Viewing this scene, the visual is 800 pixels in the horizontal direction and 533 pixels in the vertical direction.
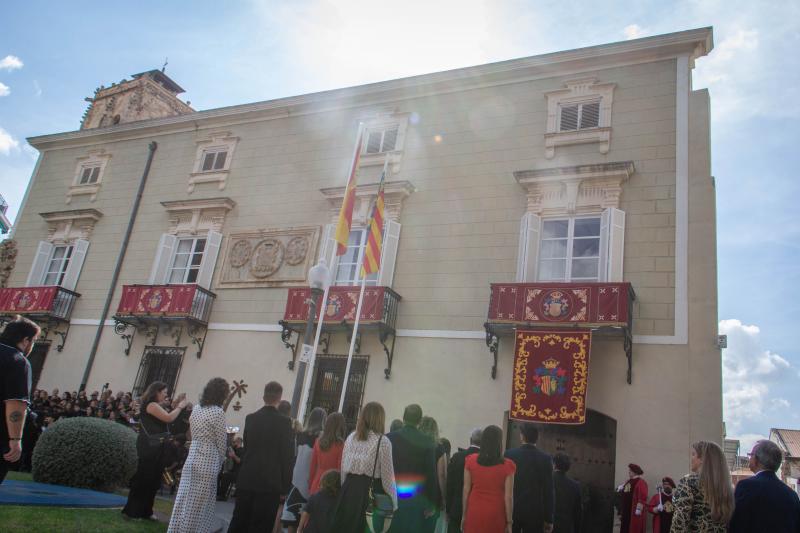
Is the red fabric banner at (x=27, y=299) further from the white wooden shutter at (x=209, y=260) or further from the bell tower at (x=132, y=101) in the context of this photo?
the bell tower at (x=132, y=101)

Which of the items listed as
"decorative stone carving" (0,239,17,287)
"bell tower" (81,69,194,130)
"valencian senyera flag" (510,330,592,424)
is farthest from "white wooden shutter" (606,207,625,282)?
"bell tower" (81,69,194,130)

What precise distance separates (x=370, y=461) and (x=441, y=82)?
13226 millimetres

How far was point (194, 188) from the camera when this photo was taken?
19703 mm

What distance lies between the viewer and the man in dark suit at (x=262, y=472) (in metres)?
5.99

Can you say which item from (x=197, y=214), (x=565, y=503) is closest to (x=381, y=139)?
(x=197, y=214)

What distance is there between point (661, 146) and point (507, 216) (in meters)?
3.60

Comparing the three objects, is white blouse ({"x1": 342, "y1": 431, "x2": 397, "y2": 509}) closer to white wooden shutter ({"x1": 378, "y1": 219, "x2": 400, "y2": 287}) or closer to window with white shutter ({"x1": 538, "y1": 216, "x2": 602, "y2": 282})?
window with white shutter ({"x1": 538, "y1": 216, "x2": 602, "y2": 282})

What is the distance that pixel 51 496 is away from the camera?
7531 mm

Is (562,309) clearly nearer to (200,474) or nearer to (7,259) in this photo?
(200,474)

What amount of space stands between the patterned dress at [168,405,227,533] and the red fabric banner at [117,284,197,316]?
11.5m

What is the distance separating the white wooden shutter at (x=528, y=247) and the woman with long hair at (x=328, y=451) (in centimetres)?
801

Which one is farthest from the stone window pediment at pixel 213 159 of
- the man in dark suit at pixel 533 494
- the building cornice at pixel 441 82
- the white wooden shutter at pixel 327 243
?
the man in dark suit at pixel 533 494

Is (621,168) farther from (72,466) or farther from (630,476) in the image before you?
(72,466)

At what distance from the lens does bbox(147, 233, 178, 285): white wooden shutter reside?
18.7 metres
